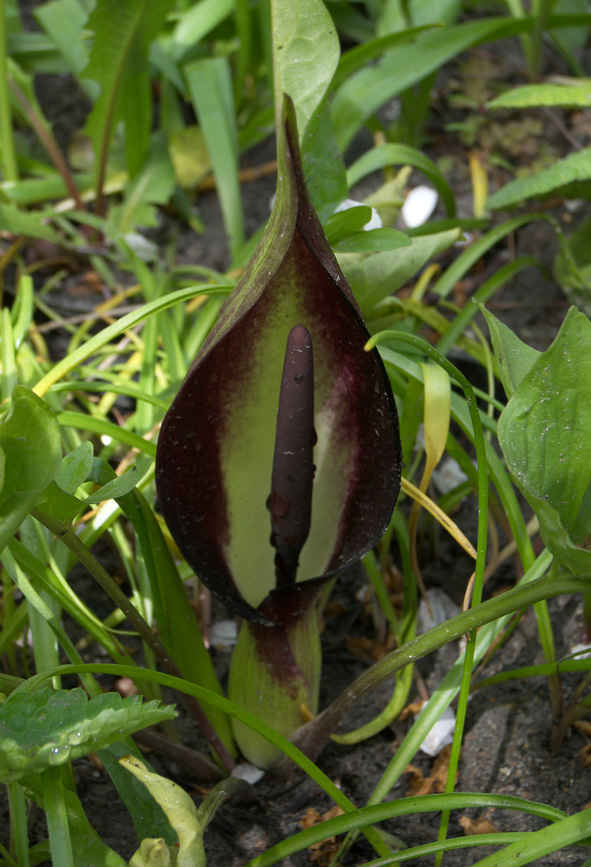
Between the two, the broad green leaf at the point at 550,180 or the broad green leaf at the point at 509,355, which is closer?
the broad green leaf at the point at 509,355

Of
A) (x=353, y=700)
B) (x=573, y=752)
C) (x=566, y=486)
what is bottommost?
(x=573, y=752)

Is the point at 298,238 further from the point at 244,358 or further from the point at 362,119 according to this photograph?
the point at 362,119

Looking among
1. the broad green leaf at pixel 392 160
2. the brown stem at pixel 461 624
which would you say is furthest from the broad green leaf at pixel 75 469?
the broad green leaf at pixel 392 160

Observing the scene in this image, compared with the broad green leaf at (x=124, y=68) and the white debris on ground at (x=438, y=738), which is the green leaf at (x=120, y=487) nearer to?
the white debris on ground at (x=438, y=738)

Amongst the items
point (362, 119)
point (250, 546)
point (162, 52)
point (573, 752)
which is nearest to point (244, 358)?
point (250, 546)

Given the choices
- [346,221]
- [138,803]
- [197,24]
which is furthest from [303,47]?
[197,24]
